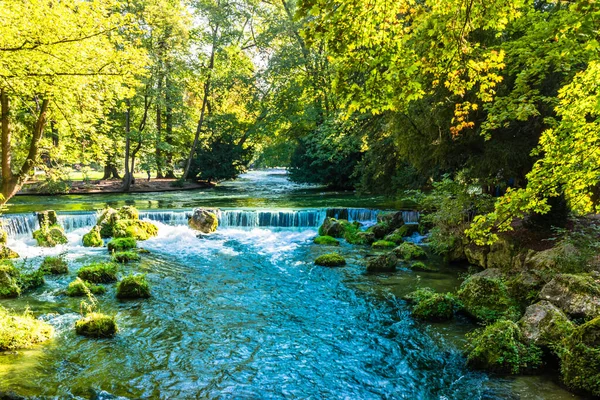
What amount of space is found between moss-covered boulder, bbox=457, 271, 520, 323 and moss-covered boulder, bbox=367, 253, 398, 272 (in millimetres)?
3227

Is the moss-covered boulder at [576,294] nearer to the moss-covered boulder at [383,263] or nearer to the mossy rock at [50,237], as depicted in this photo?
the moss-covered boulder at [383,263]

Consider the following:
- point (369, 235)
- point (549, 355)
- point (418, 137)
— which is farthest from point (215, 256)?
point (549, 355)

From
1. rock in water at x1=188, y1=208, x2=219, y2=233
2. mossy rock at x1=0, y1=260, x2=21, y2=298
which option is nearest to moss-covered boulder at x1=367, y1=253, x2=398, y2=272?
rock in water at x1=188, y1=208, x2=219, y2=233

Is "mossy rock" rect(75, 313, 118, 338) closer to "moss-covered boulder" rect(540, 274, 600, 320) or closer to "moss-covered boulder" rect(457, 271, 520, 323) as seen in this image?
"moss-covered boulder" rect(457, 271, 520, 323)

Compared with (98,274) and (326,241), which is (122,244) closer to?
(98,274)

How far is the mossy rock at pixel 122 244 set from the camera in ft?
48.2

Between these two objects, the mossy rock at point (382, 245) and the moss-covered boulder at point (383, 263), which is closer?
the moss-covered boulder at point (383, 263)

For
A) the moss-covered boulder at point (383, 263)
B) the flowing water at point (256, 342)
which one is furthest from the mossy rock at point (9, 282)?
the moss-covered boulder at point (383, 263)

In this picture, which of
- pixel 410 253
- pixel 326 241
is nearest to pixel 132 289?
pixel 326 241

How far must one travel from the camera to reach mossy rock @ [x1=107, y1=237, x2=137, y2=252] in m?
14.7

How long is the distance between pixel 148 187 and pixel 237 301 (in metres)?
24.5

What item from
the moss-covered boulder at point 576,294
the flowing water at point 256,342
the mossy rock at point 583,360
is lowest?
the flowing water at point 256,342

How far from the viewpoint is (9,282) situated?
31.9 ft

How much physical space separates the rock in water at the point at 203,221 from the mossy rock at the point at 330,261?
7.04 metres
